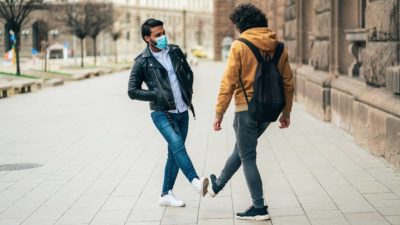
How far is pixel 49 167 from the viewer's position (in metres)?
9.76

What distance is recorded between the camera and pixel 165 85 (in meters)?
6.87

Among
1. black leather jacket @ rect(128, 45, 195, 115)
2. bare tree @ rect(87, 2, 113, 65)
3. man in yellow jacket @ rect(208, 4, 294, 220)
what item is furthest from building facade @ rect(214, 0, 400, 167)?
→ bare tree @ rect(87, 2, 113, 65)

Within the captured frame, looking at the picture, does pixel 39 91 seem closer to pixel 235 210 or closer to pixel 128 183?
pixel 128 183

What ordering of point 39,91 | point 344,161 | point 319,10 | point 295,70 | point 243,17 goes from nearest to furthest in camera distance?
point 243,17 < point 344,161 < point 319,10 < point 295,70 < point 39,91

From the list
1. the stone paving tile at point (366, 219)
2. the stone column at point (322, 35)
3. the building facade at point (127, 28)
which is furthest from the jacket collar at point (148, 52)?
the building facade at point (127, 28)

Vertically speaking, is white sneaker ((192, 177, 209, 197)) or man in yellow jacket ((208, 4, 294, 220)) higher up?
man in yellow jacket ((208, 4, 294, 220))

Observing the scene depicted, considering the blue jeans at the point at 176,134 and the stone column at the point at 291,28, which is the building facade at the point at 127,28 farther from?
the blue jeans at the point at 176,134

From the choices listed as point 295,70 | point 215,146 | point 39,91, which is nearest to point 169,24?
point 39,91

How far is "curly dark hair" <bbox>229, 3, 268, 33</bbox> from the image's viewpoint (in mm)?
6344

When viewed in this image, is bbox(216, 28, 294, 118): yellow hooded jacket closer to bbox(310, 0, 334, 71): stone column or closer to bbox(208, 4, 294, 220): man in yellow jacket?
bbox(208, 4, 294, 220): man in yellow jacket

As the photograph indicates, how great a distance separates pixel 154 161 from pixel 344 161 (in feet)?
7.93

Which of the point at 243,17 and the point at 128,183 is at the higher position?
the point at 243,17

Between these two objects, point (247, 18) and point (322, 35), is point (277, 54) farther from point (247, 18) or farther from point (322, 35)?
point (322, 35)

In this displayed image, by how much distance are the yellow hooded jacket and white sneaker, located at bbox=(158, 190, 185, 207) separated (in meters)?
1.19
